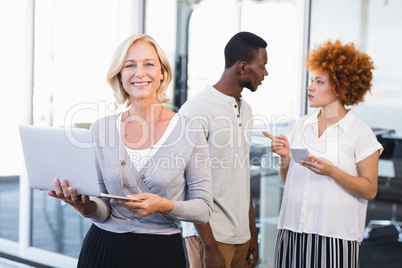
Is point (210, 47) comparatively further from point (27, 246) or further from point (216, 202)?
point (27, 246)

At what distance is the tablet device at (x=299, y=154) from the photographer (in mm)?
2438

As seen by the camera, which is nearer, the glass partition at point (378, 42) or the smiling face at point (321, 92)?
the smiling face at point (321, 92)

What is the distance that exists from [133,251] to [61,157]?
1.38 ft

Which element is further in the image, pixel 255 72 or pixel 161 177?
pixel 255 72

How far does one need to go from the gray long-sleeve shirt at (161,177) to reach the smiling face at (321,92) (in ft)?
2.96

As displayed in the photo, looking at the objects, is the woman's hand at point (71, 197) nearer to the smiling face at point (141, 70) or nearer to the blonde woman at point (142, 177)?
the blonde woman at point (142, 177)

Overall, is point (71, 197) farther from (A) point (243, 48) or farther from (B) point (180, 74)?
(B) point (180, 74)

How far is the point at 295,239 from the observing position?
263 centimetres

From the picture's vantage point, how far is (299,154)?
2.47 metres

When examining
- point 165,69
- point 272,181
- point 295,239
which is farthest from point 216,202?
point 272,181

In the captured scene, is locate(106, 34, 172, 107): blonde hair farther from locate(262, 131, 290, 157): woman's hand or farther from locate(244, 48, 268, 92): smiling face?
locate(262, 131, 290, 157): woman's hand

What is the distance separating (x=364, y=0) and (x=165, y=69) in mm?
1738

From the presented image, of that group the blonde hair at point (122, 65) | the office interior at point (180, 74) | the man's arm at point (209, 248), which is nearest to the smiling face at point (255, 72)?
the blonde hair at point (122, 65)
